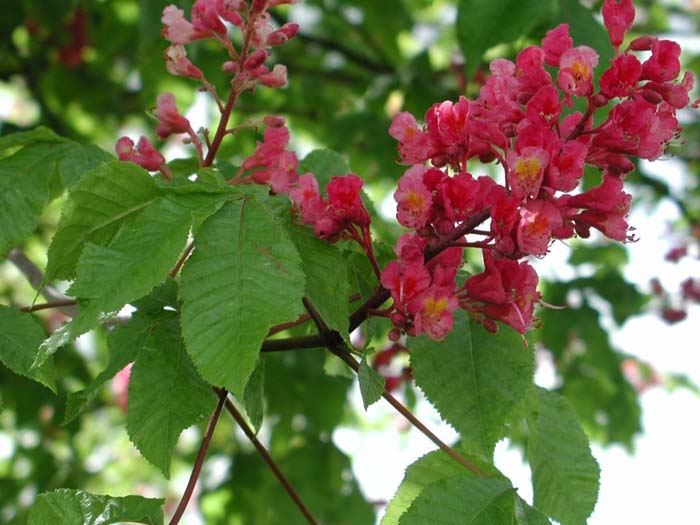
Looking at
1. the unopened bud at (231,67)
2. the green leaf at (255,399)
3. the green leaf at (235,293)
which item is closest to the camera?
the green leaf at (235,293)

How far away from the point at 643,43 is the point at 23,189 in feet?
4.12

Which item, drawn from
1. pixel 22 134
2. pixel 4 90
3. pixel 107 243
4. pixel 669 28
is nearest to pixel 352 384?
pixel 22 134

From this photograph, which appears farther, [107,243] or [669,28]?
A: [669,28]

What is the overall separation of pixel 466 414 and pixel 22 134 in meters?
1.10

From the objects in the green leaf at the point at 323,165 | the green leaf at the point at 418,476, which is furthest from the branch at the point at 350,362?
the green leaf at the point at 323,165

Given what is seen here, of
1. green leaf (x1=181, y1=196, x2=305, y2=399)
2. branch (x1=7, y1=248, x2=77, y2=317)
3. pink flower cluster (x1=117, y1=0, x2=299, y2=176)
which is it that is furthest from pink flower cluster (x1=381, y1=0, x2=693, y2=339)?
branch (x1=7, y1=248, x2=77, y2=317)

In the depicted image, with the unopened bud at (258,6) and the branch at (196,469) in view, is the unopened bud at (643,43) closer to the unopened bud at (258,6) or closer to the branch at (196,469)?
the unopened bud at (258,6)

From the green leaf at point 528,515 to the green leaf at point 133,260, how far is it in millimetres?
740

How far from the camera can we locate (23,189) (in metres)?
1.97

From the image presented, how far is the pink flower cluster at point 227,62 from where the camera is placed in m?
1.83

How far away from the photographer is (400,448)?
22.9 feet

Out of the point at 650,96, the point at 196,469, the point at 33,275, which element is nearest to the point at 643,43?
the point at 650,96

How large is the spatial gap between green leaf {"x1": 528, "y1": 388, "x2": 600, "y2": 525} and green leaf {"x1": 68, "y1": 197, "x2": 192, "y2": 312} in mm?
872

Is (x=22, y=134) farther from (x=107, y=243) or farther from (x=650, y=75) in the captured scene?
(x=650, y=75)
